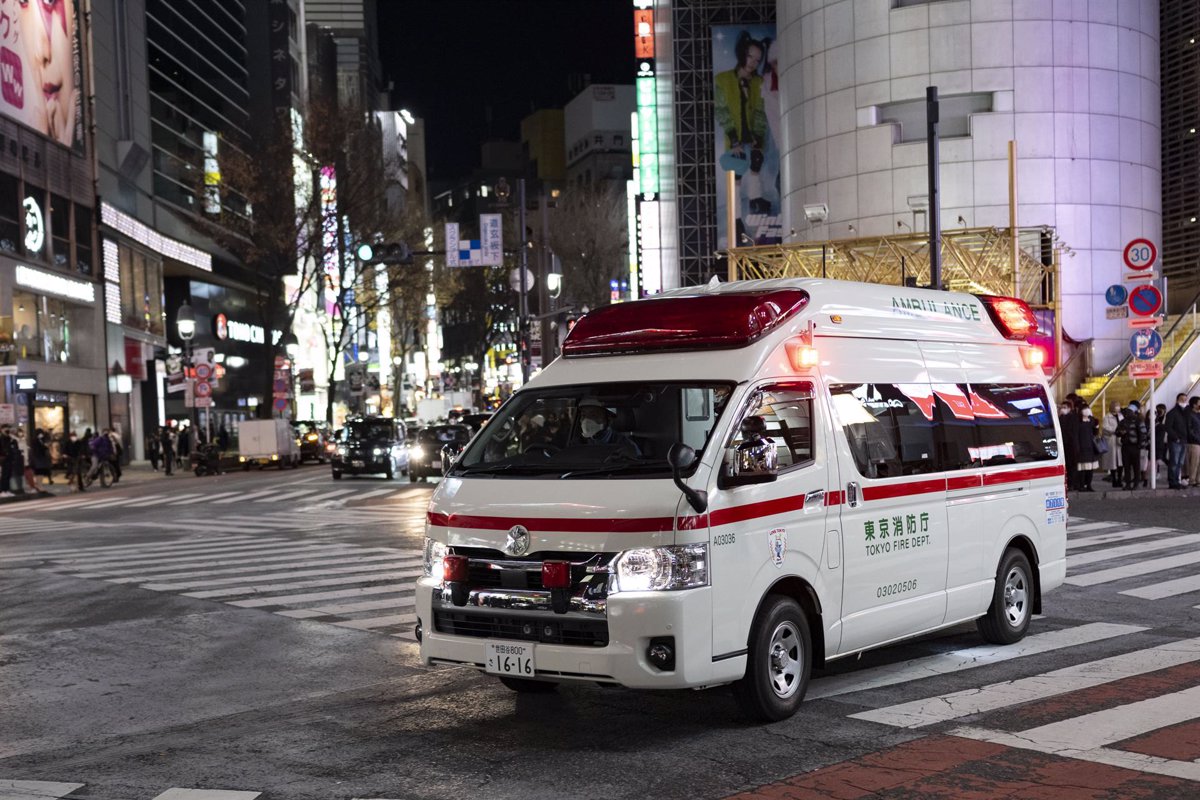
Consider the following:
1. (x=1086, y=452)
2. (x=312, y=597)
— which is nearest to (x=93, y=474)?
(x=312, y=597)

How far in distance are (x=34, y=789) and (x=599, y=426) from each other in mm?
3593

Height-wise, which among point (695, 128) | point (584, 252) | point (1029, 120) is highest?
point (695, 128)

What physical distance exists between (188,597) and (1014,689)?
29.3 feet

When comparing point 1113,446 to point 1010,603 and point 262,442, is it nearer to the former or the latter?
point 1010,603

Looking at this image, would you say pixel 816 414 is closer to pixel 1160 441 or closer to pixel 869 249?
pixel 1160 441

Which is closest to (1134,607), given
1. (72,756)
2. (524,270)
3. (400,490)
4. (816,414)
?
(816,414)

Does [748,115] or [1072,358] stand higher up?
[748,115]

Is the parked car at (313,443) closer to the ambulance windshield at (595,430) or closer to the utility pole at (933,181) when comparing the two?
the utility pole at (933,181)

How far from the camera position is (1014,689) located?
26.8ft

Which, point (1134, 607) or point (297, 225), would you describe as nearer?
point (1134, 607)

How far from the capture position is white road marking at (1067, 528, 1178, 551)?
16.0 metres

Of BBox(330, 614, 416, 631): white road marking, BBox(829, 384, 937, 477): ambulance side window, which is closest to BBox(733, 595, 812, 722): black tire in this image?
BBox(829, 384, 937, 477): ambulance side window

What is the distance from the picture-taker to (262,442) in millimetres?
47844

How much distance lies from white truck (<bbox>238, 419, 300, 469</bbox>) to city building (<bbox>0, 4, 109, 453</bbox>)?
19.1 ft
